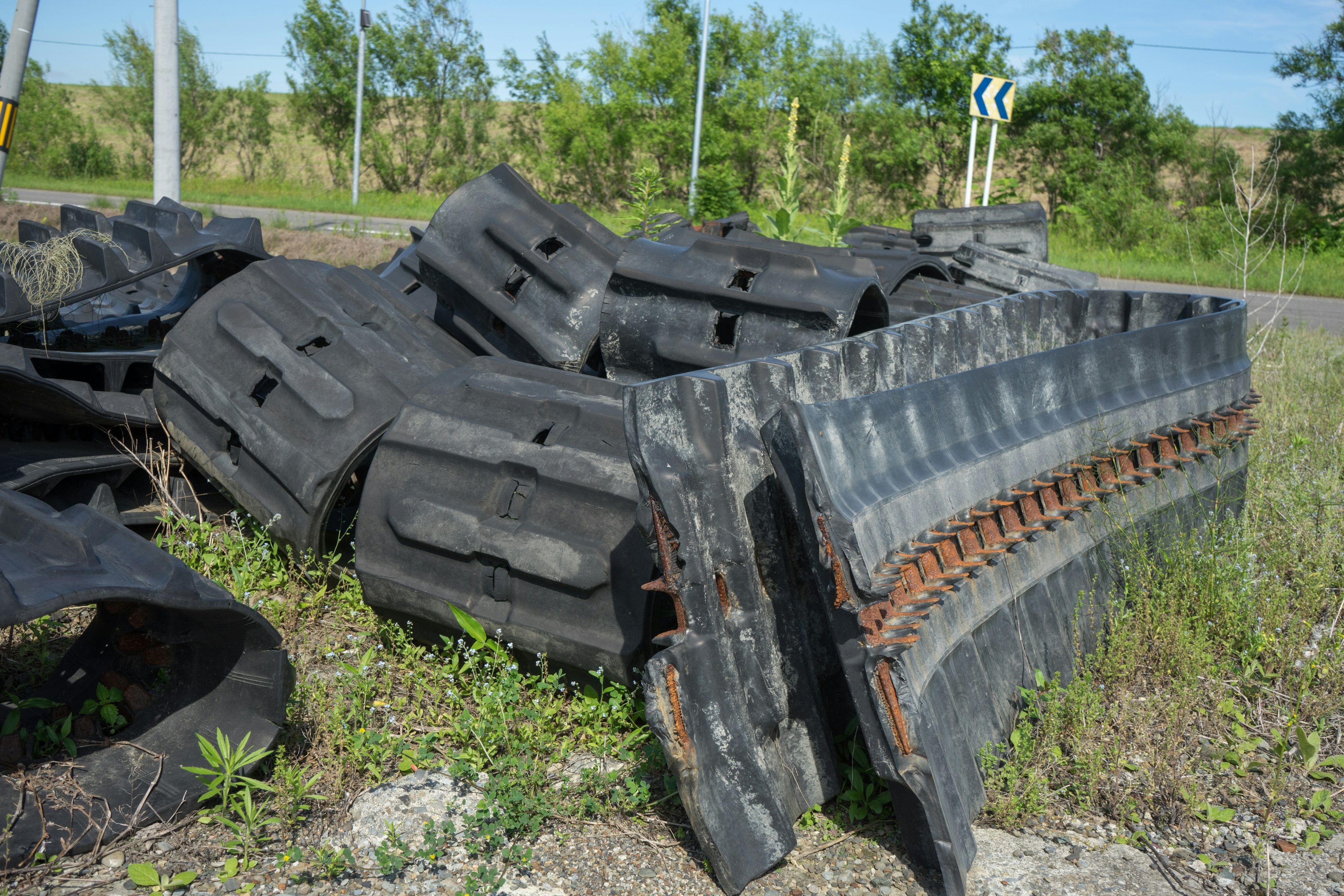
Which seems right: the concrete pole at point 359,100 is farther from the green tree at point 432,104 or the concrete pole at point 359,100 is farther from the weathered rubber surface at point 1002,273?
the weathered rubber surface at point 1002,273

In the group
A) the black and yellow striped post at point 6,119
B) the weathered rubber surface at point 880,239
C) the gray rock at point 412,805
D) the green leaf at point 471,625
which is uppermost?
the black and yellow striped post at point 6,119

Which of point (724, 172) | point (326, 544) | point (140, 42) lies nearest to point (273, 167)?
point (140, 42)

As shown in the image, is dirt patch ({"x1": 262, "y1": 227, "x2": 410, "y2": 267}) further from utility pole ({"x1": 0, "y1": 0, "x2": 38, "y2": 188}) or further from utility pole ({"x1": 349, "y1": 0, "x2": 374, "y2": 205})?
utility pole ({"x1": 349, "y1": 0, "x2": 374, "y2": 205})

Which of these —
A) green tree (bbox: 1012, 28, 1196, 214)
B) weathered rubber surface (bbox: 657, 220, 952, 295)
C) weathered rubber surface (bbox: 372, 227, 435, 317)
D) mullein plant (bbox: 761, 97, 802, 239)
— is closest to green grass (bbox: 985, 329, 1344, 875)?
weathered rubber surface (bbox: 657, 220, 952, 295)

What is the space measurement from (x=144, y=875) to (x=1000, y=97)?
521 inches

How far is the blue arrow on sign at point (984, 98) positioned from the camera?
12.8 meters

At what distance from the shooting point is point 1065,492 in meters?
3.22

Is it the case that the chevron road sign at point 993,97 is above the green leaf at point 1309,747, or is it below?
above

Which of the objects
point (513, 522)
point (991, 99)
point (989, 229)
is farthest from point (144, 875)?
point (991, 99)

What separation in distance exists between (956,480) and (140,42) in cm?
3985

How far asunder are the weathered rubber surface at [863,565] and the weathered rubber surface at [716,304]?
59cm

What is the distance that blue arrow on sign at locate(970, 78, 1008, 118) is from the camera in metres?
12.8

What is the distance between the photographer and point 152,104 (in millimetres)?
33062

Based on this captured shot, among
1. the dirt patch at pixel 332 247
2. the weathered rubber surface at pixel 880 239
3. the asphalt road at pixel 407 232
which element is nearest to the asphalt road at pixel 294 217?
the asphalt road at pixel 407 232
